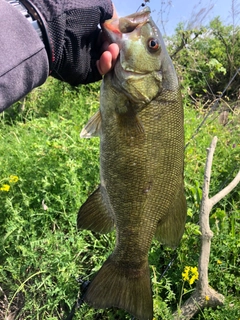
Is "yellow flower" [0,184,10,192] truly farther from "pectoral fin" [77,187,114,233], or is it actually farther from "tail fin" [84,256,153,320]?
"tail fin" [84,256,153,320]

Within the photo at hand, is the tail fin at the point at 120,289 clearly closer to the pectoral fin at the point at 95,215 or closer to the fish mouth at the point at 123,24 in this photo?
the pectoral fin at the point at 95,215

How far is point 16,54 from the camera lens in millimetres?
1486

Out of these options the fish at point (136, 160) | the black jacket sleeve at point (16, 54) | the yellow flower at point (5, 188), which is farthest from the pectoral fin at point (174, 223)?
the yellow flower at point (5, 188)

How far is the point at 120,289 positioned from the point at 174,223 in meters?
0.48

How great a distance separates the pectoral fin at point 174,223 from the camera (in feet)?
6.50

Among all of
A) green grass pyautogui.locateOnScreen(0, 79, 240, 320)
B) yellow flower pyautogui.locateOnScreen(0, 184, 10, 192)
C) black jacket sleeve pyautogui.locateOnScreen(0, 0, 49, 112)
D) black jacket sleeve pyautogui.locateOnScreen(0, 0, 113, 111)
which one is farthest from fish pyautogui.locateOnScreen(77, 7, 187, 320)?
yellow flower pyautogui.locateOnScreen(0, 184, 10, 192)

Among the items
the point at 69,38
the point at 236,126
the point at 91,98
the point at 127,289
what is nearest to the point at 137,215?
the point at 127,289

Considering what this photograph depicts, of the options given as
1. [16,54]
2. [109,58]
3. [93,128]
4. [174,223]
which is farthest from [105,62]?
[174,223]

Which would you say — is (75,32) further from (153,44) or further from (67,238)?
(67,238)

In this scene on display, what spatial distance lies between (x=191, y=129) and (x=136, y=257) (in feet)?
10.1

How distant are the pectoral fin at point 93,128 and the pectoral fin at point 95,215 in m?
0.32

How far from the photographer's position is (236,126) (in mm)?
5164

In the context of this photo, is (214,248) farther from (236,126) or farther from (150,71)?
(236,126)

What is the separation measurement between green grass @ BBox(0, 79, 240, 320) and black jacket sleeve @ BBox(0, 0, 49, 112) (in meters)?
1.68
